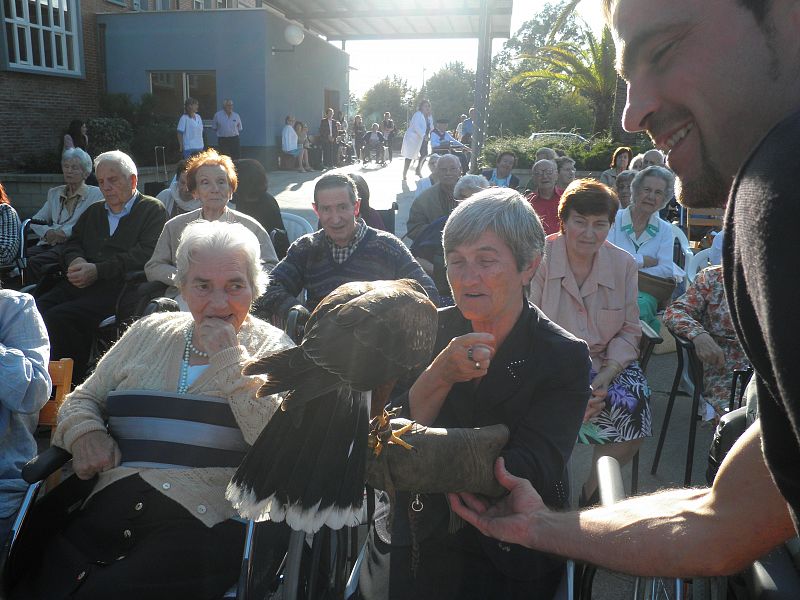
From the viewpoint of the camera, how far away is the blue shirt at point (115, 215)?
4.87 m

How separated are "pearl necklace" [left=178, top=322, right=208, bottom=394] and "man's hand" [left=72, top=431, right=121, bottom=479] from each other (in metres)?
0.30

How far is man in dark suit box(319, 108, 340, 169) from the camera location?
22.7 m

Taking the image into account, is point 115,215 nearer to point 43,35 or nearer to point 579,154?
point 579,154

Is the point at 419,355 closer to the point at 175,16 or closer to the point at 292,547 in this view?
the point at 292,547

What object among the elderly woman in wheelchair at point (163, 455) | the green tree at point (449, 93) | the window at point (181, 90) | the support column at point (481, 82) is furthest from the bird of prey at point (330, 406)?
the green tree at point (449, 93)

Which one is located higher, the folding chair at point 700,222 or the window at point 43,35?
the window at point 43,35

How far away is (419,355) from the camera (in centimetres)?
200

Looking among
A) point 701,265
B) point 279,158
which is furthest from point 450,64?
point 701,265

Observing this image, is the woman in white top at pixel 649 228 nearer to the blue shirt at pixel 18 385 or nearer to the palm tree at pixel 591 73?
the blue shirt at pixel 18 385

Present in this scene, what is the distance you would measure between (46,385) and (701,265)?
4925mm

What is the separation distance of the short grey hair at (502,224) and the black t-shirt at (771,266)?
1301 millimetres

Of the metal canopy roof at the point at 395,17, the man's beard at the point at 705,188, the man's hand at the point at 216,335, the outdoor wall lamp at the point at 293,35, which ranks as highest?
the metal canopy roof at the point at 395,17

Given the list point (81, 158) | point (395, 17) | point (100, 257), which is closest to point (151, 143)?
point (395, 17)

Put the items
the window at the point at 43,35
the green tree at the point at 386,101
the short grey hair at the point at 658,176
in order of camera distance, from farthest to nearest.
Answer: the green tree at the point at 386,101 → the window at the point at 43,35 → the short grey hair at the point at 658,176
